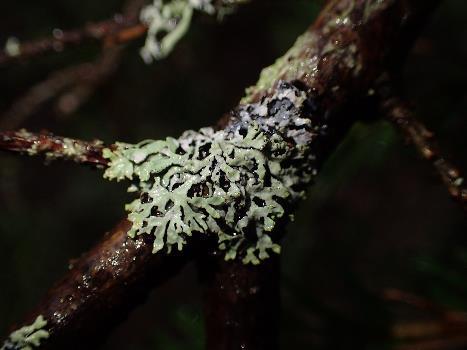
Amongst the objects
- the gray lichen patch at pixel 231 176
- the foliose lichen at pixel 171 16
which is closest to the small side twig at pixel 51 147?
the gray lichen patch at pixel 231 176

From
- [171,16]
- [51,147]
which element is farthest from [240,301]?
[171,16]

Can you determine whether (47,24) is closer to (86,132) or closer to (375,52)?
(86,132)

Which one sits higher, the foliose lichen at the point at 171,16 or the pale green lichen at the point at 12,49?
the pale green lichen at the point at 12,49

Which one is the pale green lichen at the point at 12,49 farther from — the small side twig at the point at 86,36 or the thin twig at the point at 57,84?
the thin twig at the point at 57,84

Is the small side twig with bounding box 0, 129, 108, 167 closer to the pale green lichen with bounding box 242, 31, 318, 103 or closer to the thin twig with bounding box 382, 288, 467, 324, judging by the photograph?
the pale green lichen with bounding box 242, 31, 318, 103

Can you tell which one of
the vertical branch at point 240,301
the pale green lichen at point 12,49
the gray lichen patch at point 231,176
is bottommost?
the vertical branch at point 240,301

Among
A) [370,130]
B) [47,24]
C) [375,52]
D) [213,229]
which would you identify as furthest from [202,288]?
[47,24]

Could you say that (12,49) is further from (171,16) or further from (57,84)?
(57,84)

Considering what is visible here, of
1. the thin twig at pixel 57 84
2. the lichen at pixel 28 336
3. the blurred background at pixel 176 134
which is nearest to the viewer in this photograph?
the lichen at pixel 28 336
